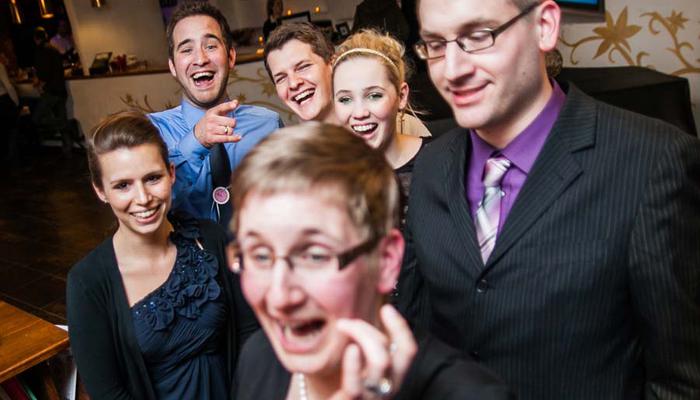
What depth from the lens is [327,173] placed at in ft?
2.61

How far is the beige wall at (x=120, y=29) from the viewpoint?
339 inches

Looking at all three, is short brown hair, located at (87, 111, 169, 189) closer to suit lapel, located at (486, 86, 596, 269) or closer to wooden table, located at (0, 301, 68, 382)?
wooden table, located at (0, 301, 68, 382)

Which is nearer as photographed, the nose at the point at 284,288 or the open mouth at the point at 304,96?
the nose at the point at 284,288

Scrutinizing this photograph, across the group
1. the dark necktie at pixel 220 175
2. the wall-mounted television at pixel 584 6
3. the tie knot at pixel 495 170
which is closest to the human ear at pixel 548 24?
the tie knot at pixel 495 170

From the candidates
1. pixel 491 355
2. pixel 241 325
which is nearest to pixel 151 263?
pixel 241 325

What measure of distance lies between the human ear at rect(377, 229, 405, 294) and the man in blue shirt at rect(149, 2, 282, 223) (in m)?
1.44

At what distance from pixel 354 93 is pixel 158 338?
1000 mm

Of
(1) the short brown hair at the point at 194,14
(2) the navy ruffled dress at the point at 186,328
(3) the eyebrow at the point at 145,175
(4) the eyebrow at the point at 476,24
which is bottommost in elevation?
(2) the navy ruffled dress at the point at 186,328

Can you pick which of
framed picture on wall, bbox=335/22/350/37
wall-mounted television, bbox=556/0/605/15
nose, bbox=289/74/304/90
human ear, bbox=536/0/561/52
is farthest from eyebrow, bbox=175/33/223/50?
framed picture on wall, bbox=335/22/350/37

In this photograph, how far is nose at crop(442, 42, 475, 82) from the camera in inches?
45.9

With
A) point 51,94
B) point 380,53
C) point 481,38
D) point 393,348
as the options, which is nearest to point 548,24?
point 481,38

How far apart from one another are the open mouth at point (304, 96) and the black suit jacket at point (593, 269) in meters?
1.11

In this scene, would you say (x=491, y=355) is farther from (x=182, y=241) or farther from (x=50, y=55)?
(x=50, y=55)

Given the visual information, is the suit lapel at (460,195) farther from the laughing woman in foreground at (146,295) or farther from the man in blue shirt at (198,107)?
the man in blue shirt at (198,107)
